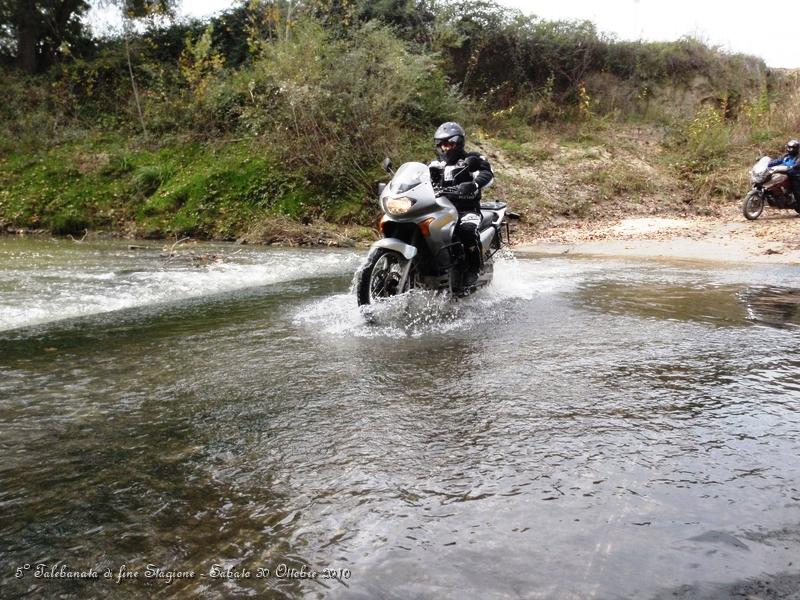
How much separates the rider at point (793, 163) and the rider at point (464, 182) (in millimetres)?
10900

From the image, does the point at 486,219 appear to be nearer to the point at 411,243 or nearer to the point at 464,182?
the point at 464,182

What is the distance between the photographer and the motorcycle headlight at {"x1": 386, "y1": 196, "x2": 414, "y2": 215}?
19.8 ft

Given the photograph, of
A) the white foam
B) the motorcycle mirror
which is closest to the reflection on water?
the motorcycle mirror

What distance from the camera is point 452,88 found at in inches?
744

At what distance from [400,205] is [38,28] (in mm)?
22042

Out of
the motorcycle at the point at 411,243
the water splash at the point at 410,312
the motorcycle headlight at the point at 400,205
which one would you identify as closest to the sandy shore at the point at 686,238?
the water splash at the point at 410,312

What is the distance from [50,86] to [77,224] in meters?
8.04

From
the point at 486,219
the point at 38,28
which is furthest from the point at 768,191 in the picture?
the point at 38,28

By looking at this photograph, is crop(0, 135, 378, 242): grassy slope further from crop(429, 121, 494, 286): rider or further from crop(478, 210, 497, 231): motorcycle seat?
crop(429, 121, 494, 286): rider

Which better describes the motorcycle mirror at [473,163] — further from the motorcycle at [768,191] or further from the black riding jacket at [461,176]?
the motorcycle at [768,191]

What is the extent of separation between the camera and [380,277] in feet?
20.2

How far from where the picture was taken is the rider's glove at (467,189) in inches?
265

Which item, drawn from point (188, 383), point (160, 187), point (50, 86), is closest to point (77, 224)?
point (160, 187)

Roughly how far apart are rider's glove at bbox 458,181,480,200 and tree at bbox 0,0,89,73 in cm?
2017
